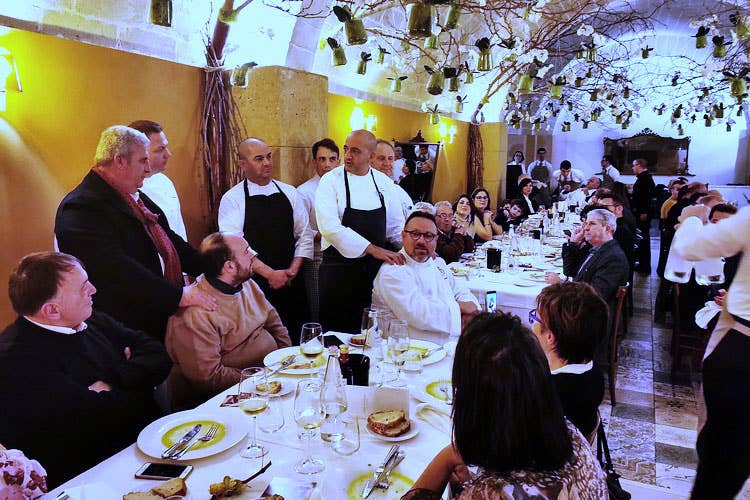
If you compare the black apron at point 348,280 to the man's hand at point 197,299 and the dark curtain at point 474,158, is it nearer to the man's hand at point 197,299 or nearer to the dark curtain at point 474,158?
the man's hand at point 197,299

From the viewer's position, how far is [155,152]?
3.23m

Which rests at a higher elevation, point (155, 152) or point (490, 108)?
point (490, 108)

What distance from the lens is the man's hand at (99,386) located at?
2061 millimetres

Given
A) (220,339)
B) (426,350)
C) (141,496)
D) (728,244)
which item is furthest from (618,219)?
(141,496)

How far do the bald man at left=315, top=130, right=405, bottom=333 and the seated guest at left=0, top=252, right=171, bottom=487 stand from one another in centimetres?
192

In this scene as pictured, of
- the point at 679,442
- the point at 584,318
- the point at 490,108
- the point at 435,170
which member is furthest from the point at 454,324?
the point at 490,108

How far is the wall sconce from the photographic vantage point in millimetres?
2934

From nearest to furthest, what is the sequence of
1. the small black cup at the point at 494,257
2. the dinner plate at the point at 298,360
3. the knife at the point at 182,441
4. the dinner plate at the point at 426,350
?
the knife at the point at 182,441 → the dinner plate at the point at 298,360 → the dinner plate at the point at 426,350 → the small black cup at the point at 494,257

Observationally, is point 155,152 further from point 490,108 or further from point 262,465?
point 490,108

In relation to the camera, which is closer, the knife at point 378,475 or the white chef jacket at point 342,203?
the knife at point 378,475

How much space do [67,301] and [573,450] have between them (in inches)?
68.7

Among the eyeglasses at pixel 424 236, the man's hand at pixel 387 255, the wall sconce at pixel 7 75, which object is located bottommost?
the man's hand at pixel 387 255

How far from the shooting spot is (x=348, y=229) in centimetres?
389

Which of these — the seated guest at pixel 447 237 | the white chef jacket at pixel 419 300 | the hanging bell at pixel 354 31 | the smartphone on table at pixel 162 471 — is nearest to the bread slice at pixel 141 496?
the smartphone on table at pixel 162 471
